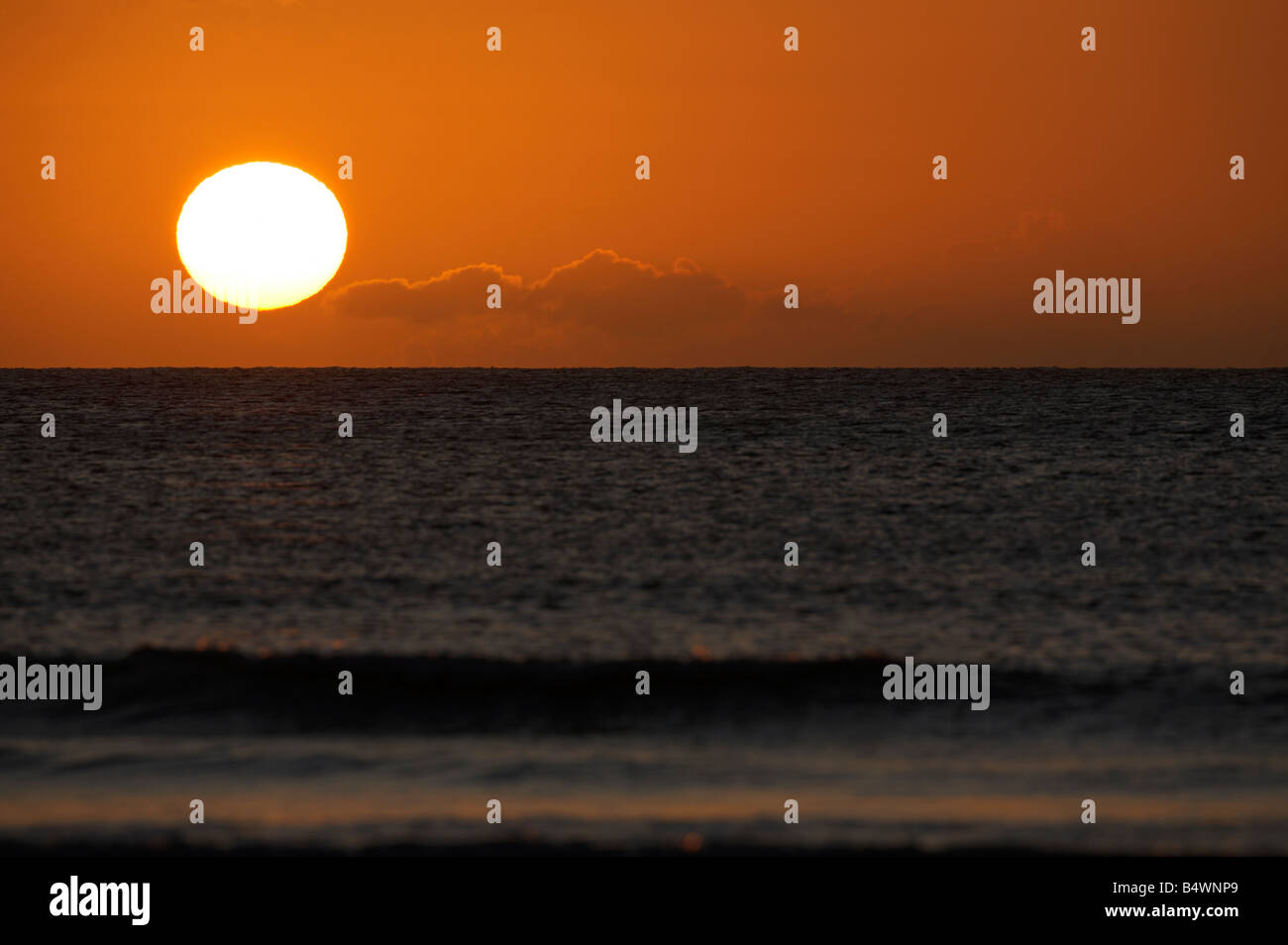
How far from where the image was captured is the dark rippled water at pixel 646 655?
13.1 meters

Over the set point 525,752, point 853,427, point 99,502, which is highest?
point 853,427

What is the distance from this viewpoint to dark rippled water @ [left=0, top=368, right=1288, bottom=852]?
13070mm

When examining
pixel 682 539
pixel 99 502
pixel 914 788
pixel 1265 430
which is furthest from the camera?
pixel 1265 430

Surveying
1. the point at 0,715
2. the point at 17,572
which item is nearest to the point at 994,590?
the point at 0,715

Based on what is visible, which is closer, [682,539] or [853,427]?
[682,539]

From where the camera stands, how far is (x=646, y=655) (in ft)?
65.4

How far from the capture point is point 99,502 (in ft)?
133

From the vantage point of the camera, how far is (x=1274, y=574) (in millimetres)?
27219

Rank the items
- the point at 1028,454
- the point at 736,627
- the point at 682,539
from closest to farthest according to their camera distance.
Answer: the point at 736,627 → the point at 682,539 → the point at 1028,454

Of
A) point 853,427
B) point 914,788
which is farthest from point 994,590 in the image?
point 853,427

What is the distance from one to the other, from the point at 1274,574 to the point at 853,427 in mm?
55643
